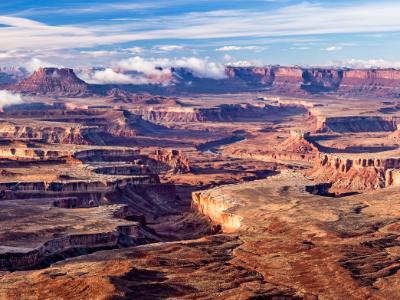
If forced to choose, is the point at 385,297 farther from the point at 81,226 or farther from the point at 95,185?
the point at 95,185

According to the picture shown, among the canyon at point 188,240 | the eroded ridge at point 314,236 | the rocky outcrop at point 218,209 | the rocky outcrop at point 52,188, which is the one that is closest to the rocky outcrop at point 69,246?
the canyon at point 188,240

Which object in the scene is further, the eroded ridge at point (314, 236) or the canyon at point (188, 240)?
the eroded ridge at point (314, 236)

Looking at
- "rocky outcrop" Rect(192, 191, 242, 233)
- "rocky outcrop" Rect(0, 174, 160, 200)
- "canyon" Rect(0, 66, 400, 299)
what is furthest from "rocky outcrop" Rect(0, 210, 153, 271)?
"rocky outcrop" Rect(0, 174, 160, 200)

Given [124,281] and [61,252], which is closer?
[124,281]

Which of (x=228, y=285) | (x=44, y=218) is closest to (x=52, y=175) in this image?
(x=44, y=218)

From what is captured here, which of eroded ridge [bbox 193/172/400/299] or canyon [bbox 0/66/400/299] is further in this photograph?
eroded ridge [bbox 193/172/400/299]

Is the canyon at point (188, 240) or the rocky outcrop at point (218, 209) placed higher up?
the canyon at point (188, 240)

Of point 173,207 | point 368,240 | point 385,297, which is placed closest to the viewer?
point 385,297

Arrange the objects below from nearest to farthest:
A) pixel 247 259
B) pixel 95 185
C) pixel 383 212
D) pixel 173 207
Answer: pixel 247 259, pixel 383 212, pixel 95 185, pixel 173 207

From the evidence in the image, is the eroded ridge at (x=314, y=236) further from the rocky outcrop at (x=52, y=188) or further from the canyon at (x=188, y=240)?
the rocky outcrop at (x=52, y=188)

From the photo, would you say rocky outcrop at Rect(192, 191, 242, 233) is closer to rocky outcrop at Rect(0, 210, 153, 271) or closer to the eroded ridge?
the eroded ridge

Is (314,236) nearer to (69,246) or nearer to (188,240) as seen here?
(188,240)
